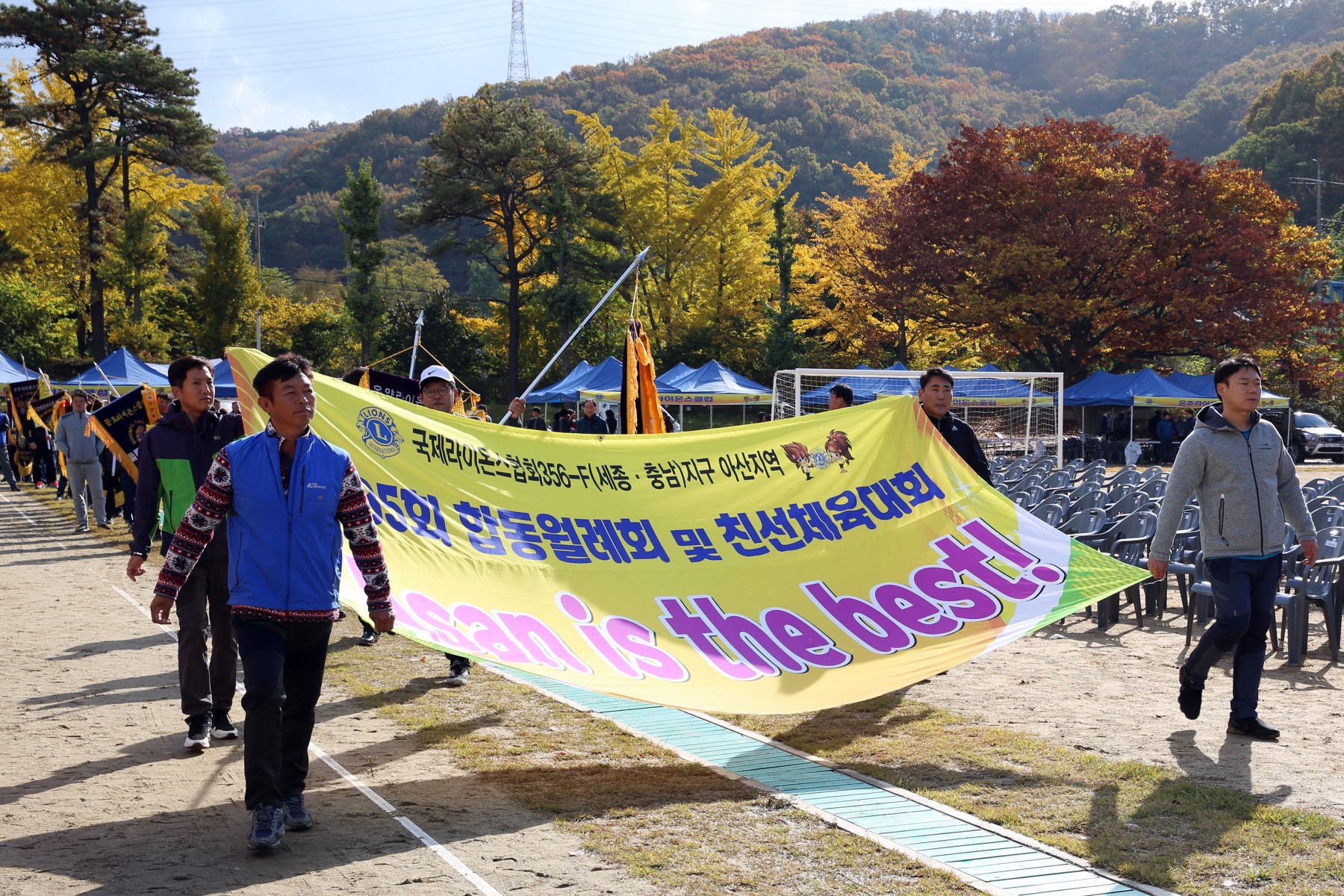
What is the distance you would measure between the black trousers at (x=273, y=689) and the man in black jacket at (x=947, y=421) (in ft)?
13.7

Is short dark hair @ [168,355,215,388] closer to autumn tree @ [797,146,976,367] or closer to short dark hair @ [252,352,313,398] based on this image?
short dark hair @ [252,352,313,398]

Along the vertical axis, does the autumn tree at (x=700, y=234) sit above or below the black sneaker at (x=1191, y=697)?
above

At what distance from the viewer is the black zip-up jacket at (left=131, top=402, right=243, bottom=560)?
20.7 feet

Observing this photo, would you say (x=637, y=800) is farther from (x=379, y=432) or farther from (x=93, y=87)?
(x=93, y=87)

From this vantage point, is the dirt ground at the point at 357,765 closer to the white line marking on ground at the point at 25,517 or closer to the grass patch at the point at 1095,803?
the grass patch at the point at 1095,803

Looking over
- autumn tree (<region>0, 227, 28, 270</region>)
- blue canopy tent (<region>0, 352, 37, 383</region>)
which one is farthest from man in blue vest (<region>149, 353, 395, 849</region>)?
autumn tree (<region>0, 227, 28, 270</region>)

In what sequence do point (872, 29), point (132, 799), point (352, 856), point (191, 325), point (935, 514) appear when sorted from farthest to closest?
point (872, 29) < point (191, 325) < point (935, 514) < point (132, 799) < point (352, 856)

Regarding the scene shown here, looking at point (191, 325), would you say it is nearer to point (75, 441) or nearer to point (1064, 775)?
point (75, 441)

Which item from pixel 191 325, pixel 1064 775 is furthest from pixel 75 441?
pixel 191 325

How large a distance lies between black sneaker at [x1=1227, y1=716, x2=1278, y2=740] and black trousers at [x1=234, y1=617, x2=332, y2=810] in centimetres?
465

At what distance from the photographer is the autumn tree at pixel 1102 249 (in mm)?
36812

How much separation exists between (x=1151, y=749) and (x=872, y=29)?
187309 millimetres

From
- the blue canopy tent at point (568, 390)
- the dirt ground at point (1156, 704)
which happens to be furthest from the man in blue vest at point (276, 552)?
the blue canopy tent at point (568, 390)

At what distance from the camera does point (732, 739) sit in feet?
20.8
